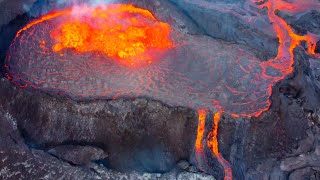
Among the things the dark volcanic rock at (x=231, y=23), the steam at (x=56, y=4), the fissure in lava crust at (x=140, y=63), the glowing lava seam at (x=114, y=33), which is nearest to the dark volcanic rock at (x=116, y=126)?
the fissure in lava crust at (x=140, y=63)

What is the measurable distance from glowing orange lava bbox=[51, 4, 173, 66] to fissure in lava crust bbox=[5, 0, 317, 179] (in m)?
0.02

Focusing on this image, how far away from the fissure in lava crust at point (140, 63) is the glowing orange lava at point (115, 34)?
0.02 meters

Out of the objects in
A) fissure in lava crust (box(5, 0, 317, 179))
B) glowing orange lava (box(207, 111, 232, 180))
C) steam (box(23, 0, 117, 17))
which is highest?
steam (box(23, 0, 117, 17))

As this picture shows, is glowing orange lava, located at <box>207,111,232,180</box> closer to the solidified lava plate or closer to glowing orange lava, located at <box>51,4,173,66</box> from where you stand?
the solidified lava plate

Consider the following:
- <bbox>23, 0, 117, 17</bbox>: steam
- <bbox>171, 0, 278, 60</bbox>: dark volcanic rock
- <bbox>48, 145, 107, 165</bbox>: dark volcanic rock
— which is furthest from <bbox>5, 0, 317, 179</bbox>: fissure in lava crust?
<bbox>48, 145, 107, 165</bbox>: dark volcanic rock

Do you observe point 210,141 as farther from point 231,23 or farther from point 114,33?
point 231,23

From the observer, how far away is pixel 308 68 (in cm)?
656

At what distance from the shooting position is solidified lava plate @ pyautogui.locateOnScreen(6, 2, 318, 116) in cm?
541

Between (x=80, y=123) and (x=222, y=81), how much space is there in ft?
9.34

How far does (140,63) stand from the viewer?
6074 mm

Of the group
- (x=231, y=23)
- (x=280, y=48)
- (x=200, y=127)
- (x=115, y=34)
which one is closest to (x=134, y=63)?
(x=115, y=34)

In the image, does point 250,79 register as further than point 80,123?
Yes

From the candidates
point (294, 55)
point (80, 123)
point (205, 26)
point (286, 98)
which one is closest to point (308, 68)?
point (294, 55)

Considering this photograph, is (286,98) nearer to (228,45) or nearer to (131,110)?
(228,45)
